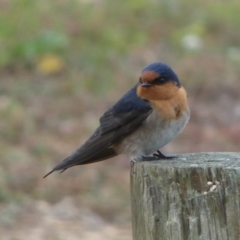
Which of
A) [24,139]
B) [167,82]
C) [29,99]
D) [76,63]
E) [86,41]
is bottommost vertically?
[167,82]

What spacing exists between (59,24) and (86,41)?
53 cm

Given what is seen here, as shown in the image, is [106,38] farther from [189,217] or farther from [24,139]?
[189,217]

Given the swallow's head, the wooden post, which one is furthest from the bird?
the wooden post

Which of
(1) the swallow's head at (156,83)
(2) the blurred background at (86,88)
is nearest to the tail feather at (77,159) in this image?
(1) the swallow's head at (156,83)

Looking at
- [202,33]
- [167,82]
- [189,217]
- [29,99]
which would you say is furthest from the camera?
[202,33]

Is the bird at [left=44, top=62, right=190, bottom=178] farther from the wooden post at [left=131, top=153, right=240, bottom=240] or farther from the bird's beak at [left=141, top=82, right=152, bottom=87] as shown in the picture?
the wooden post at [left=131, top=153, right=240, bottom=240]

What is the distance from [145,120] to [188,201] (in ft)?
3.79

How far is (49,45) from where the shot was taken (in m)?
8.52

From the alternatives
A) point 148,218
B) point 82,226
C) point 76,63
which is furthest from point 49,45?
point 148,218

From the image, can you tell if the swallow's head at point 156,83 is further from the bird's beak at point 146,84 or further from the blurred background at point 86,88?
the blurred background at point 86,88

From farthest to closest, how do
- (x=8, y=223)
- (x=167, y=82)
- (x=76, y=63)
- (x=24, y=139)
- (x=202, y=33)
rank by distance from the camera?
(x=202, y=33)
(x=76, y=63)
(x=24, y=139)
(x=8, y=223)
(x=167, y=82)

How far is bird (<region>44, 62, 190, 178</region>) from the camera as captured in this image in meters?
3.38

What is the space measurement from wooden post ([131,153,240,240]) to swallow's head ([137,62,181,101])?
101 centimetres

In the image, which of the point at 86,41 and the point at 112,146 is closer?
the point at 112,146
